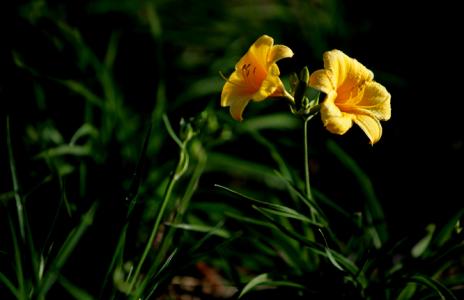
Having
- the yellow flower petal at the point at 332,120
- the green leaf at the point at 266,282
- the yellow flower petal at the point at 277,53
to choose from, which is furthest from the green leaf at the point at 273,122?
the yellow flower petal at the point at 332,120

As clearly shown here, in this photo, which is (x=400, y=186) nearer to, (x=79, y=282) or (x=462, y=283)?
(x=462, y=283)

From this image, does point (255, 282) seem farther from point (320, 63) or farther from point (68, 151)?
point (320, 63)

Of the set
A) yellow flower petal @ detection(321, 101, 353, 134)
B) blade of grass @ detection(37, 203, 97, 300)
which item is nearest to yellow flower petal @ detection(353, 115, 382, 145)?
yellow flower petal @ detection(321, 101, 353, 134)

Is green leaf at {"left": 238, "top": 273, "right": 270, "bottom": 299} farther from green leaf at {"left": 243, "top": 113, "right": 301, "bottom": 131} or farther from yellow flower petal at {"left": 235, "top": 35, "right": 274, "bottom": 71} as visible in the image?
green leaf at {"left": 243, "top": 113, "right": 301, "bottom": 131}

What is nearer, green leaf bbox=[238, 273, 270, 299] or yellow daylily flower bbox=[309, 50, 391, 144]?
yellow daylily flower bbox=[309, 50, 391, 144]


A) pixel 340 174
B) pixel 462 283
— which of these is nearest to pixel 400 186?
pixel 340 174

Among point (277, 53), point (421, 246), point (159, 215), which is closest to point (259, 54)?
point (277, 53)

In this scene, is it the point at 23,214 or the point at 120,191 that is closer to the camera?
the point at 23,214

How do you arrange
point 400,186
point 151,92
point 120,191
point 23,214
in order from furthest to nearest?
point 151,92
point 400,186
point 120,191
point 23,214
